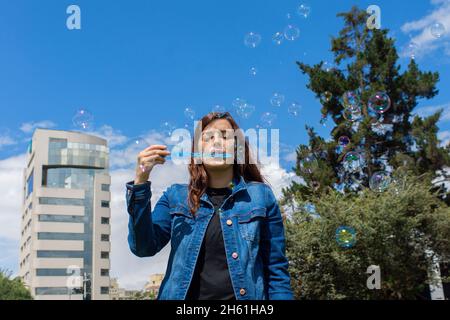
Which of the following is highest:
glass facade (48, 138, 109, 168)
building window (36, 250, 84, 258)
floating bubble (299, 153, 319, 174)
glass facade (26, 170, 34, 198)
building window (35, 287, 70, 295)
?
glass facade (48, 138, 109, 168)

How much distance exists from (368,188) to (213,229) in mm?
18884

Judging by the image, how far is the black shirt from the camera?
2.26 m

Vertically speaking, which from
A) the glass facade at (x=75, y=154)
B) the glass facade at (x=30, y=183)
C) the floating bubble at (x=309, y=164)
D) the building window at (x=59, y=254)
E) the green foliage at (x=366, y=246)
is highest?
the glass facade at (x=75, y=154)

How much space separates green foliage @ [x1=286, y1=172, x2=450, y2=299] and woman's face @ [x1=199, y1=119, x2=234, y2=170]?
1483 centimetres

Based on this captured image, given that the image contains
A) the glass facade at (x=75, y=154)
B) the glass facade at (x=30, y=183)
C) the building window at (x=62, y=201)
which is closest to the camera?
the building window at (x=62, y=201)

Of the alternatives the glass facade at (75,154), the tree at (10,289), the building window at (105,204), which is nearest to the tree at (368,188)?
the tree at (10,289)

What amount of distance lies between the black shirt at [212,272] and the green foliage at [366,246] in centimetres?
1499

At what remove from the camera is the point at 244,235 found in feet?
7.69

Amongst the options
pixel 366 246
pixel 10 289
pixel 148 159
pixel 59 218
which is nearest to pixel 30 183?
pixel 59 218

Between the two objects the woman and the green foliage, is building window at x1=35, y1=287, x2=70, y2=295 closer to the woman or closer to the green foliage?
the green foliage

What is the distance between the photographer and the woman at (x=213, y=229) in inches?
89.5

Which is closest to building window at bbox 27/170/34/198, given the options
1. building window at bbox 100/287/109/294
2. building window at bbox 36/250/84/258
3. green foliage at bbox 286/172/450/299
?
building window at bbox 36/250/84/258

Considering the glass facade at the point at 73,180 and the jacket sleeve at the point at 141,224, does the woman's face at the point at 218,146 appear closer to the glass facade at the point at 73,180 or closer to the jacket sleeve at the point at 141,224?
the jacket sleeve at the point at 141,224
